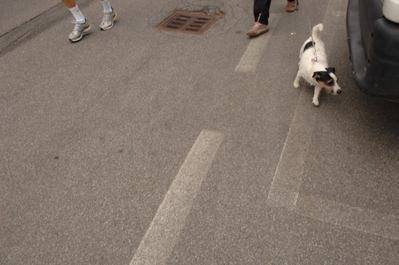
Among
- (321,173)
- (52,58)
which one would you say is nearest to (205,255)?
(321,173)

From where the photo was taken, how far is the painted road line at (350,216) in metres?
2.13

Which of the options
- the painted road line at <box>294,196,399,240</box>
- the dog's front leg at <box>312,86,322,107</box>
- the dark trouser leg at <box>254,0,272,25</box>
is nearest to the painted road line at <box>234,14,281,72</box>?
the dark trouser leg at <box>254,0,272,25</box>

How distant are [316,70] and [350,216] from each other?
147cm

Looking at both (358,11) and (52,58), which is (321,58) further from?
(52,58)

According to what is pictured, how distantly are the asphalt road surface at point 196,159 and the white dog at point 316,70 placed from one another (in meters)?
0.19

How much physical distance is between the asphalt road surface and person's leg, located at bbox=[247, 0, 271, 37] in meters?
0.12

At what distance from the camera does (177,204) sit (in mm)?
2457

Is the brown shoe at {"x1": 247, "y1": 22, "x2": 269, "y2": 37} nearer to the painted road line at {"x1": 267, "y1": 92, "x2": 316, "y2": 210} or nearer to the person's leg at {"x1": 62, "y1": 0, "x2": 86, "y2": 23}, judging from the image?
the painted road line at {"x1": 267, "y1": 92, "x2": 316, "y2": 210}

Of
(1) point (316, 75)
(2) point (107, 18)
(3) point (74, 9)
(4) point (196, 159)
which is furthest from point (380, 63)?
(3) point (74, 9)

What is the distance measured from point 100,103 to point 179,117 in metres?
1.01

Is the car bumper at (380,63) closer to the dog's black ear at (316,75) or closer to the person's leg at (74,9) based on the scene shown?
the dog's black ear at (316,75)

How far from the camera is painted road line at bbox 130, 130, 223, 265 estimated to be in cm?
219

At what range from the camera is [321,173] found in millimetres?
2535

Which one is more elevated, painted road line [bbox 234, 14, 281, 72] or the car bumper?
the car bumper
